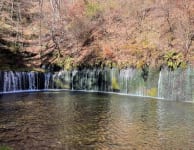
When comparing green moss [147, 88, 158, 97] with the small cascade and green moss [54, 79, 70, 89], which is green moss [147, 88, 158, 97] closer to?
green moss [54, 79, 70, 89]

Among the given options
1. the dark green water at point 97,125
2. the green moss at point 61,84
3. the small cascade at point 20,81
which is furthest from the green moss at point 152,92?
the small cascade at point 20,81

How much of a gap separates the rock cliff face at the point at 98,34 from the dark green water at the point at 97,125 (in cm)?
648

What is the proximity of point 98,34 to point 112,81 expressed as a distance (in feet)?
23.7

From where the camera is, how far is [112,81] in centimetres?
3069

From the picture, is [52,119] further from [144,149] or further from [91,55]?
[91,55]

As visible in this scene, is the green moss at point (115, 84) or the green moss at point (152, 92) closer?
the green moss at point (152, 92)

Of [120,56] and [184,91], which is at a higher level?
[120,56]

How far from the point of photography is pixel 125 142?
41.5 feet

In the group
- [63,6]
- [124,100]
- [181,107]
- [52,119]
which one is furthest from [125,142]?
[63,6]

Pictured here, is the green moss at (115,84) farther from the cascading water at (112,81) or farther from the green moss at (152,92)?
the green moss at (152,92)

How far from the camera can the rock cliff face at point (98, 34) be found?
88.4 feet

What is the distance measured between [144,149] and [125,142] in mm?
996

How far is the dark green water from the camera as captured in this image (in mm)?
12461

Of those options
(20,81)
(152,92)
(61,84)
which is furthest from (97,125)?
(61,84)
